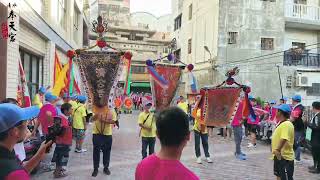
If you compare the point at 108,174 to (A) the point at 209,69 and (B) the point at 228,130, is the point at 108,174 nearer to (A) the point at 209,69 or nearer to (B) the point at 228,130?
(B) the point at 228,130

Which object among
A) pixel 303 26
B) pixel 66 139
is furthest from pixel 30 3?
pixel 303 26

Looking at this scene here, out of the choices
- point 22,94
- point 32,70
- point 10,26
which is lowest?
point 22,94

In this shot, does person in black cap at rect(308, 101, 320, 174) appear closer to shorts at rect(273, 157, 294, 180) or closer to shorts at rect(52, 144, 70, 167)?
shorts at rect(273, 157, 294, 180)

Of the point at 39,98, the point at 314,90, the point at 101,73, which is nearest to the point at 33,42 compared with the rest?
the point at 39,98

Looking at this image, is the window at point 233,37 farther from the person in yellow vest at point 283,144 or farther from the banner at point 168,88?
the person in yellow vest at point 283,144

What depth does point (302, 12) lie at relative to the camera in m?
25.7

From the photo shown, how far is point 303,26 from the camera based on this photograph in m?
25.9

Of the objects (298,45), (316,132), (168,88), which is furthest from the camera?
(298,45)

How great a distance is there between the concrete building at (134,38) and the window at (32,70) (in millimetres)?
25151

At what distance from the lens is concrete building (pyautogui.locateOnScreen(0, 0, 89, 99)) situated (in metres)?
8.69

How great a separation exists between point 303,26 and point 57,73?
66.3 feet

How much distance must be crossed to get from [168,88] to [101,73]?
4.07 ft

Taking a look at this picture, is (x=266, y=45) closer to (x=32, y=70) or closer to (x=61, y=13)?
(x=61, y=13)

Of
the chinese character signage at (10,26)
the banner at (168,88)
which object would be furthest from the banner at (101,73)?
the chinese character signage at (10,26)
